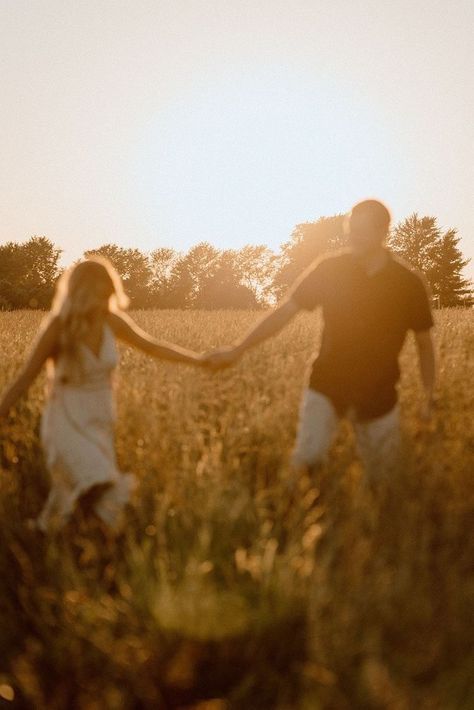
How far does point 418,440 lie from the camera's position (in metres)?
4.36

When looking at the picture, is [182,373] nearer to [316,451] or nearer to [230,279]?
[316,451]

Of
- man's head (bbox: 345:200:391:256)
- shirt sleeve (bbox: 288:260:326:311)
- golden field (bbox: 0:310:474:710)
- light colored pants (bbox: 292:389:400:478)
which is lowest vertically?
golden field (bbox: 0:310:474:710)

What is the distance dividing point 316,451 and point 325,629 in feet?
5.42

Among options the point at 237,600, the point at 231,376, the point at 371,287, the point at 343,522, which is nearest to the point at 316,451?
the point at 343,522

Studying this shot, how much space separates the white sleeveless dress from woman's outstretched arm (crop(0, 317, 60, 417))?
0.09 m

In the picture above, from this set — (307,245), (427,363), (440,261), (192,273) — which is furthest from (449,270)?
(427,363)

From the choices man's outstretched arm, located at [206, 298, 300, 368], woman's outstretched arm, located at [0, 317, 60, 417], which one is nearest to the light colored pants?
man's outstretched arm, located at [206, 298, 300, 368]

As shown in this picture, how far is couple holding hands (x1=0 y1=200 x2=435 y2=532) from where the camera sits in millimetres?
3693

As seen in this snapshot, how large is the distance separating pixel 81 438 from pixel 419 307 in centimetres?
231

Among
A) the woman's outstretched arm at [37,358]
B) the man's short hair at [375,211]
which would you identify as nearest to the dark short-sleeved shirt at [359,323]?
the man's short hair at [375,211]

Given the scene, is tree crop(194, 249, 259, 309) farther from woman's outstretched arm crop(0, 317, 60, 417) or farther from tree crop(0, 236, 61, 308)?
woman's outstretched arm crop(0, 317, 60, 417)

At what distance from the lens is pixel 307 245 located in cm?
6794

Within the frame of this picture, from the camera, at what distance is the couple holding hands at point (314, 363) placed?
3.69 meters

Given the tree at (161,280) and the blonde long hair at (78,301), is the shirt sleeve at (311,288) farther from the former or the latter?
the tree at (161,280)
